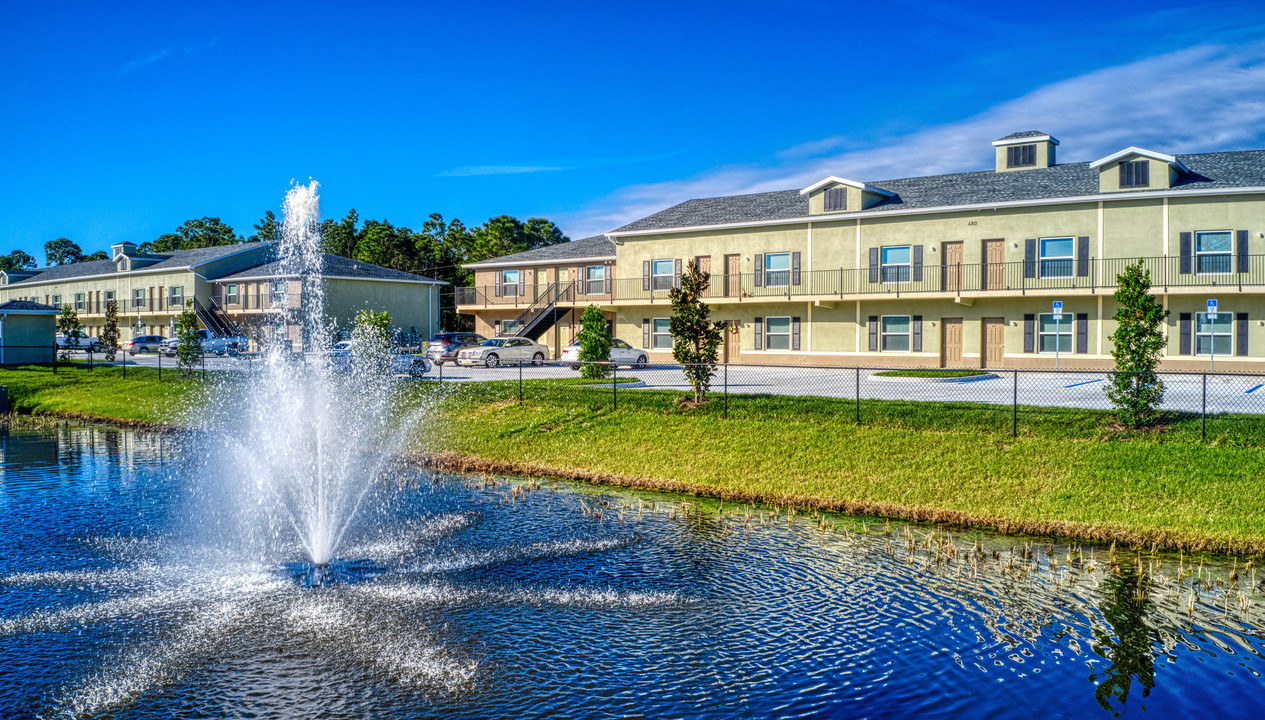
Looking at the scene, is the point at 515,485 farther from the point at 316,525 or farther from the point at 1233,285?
the point at 1233,285

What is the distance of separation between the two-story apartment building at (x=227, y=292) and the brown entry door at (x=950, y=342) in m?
36.8

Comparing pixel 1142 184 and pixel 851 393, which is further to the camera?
pixel 1142 184

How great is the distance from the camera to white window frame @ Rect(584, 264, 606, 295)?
4802cm

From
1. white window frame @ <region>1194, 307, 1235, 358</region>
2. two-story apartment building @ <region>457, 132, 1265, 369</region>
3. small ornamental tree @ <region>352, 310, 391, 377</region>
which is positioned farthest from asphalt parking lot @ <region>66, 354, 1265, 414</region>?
two-story apartment building @ <region>457, 132, 1265, 369</region>

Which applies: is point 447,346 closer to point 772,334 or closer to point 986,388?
point 772,334

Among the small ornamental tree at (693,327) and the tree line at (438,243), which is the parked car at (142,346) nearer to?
the tree line at (438,243)

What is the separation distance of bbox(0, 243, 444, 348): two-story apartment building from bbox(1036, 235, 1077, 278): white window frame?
133ft

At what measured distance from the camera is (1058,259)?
116 ft

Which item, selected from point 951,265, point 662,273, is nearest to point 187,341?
point 662,273

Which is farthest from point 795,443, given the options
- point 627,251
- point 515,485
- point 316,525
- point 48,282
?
point 48,282

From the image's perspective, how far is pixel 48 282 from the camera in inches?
3041

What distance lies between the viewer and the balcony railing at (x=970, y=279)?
3275 cm

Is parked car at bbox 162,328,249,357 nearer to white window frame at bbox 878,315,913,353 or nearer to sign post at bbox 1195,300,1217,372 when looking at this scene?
white window frame at bbox 878,315,913,353

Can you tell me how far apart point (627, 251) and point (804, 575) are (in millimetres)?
36143
